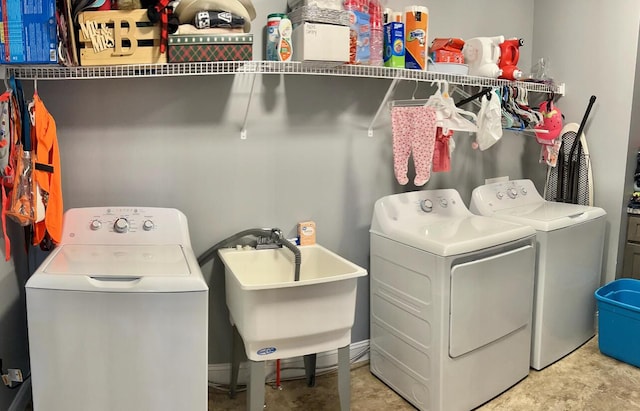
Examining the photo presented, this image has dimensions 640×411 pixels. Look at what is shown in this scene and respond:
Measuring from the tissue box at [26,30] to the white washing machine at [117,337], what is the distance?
729 millimetres

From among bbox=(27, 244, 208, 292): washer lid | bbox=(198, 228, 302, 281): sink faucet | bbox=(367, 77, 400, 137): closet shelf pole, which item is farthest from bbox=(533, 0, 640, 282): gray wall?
bbox=(27, 244, 208, 292): washer lid

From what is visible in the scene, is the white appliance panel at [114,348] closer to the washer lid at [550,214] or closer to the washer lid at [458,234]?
the washer lid at [458,234]

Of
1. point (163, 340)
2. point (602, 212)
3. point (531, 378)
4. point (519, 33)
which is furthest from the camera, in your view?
point (519, 33)

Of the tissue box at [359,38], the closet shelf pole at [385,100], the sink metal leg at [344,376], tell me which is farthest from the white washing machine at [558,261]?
the sink metal leg at [344,376]

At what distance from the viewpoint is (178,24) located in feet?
6.53

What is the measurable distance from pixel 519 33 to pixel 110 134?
2564mm

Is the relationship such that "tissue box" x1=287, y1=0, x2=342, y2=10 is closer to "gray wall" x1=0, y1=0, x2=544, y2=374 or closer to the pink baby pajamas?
"gray wall" x1=0, y1=0, x2=544, y2=374

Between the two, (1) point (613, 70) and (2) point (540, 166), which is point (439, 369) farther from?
(1) point (613, 70)

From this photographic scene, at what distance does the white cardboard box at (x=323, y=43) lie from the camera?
2084 millimetres

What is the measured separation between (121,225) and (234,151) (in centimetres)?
60

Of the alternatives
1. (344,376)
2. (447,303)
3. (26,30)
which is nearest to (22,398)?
(344,376)

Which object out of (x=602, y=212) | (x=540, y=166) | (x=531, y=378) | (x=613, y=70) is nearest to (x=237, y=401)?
(x=531, y=378)

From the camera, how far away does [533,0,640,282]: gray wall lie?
297 centimetres

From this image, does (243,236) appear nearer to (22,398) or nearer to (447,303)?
(447,303)
